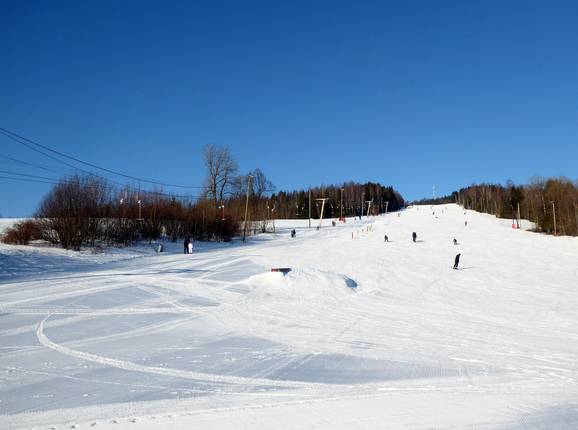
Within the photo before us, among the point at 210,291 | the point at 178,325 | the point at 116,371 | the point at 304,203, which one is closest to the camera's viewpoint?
the point at 116,371

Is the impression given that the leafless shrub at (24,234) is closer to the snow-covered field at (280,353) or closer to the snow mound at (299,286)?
the snow-covered field at (280,353)

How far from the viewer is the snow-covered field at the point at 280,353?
5.60 metres

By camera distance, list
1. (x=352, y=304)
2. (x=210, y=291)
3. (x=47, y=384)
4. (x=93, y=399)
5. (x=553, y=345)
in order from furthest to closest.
→ 1. (x=210, y=291)
2. (x=352, y=304)
3. (x=553, y=345)
4. (x=47, y=384)
5. (x=93, y=399)

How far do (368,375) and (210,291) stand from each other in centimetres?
1085

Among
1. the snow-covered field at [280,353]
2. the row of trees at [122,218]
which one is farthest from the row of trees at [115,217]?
the snow-covered field at [280,353]

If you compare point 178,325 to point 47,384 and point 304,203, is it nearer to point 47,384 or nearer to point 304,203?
point 47,384

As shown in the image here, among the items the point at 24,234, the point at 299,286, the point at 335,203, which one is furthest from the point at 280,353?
the point at 335,203

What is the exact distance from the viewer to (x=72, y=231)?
32844 mm

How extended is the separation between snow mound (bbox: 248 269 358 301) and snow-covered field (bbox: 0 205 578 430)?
0.27 ft

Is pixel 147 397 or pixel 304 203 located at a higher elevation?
pixel 304 203

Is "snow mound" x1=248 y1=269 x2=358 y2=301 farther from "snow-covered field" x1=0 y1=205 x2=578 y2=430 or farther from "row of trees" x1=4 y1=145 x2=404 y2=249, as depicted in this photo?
"row of trees" x1=4 y1=145 x2=404 y2=249

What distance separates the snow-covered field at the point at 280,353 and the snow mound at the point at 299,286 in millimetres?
83

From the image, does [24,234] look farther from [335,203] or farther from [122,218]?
[335,203]

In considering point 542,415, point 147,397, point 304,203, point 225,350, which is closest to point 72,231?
point 225,350
